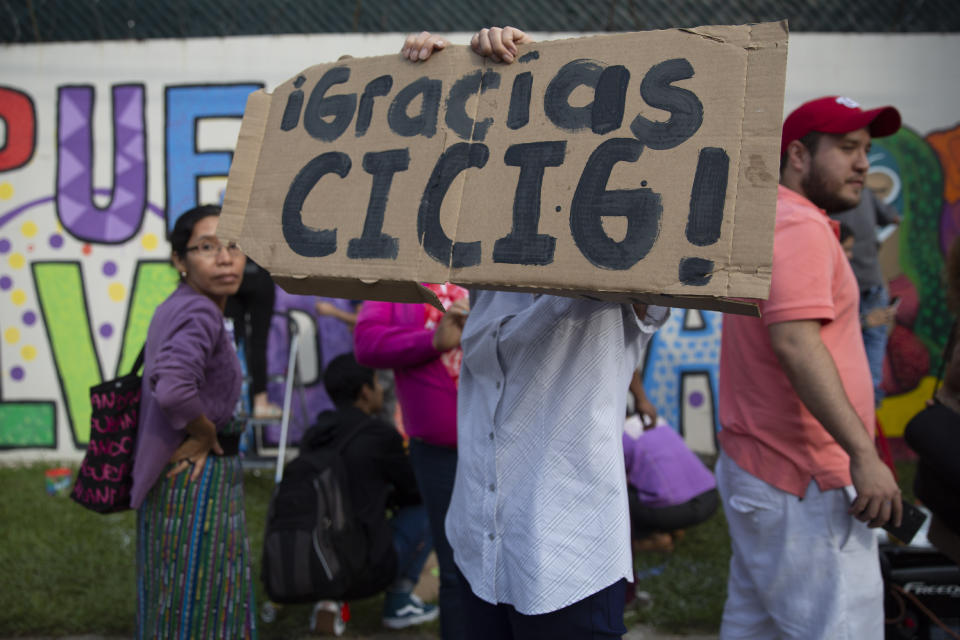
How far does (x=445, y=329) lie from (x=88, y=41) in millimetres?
5356

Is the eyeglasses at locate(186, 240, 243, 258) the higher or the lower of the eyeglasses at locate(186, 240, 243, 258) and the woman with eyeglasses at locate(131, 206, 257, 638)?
the higher

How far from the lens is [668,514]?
14.3 feet

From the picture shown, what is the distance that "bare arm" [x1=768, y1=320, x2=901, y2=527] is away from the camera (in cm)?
206

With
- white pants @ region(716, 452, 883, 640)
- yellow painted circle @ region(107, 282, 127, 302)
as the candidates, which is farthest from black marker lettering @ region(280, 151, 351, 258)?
yellow painted circle @ region(107, 282, 127, 302)

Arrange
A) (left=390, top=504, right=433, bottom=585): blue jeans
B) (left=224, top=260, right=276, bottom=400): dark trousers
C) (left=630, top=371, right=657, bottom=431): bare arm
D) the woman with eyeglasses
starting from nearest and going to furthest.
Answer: the woman with eyeglasses
(left=630, top=371, right=657, bottom=431): bare arm
(left=390, top=504, right=433, bottom=585): blue jeans
(left=224, top=260, right=276, bottom=400): dark trousers

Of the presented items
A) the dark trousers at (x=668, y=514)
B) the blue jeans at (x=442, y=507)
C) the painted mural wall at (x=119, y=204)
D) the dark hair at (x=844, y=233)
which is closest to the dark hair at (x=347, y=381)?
the blue jeans at (x=442, y=507)

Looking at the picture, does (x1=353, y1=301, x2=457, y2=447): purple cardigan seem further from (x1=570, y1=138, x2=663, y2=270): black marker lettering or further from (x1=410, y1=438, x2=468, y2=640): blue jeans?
(x1=570, y1=138, x2=663, y2=270): black marker lettering

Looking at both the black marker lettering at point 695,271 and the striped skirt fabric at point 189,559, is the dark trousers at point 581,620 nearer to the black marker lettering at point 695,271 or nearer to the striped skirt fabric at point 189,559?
the black marker lettering at point 695,271

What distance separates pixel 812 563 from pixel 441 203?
1.43 meters

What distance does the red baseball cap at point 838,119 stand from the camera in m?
2.38

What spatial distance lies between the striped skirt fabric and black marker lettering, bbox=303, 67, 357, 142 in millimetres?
1347

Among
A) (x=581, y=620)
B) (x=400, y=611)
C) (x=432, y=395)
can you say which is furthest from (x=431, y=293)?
(x=400, y=611)

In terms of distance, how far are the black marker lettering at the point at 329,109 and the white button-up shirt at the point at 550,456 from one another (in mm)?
582

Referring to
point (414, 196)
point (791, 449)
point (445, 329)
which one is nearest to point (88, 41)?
point (445, 329)
